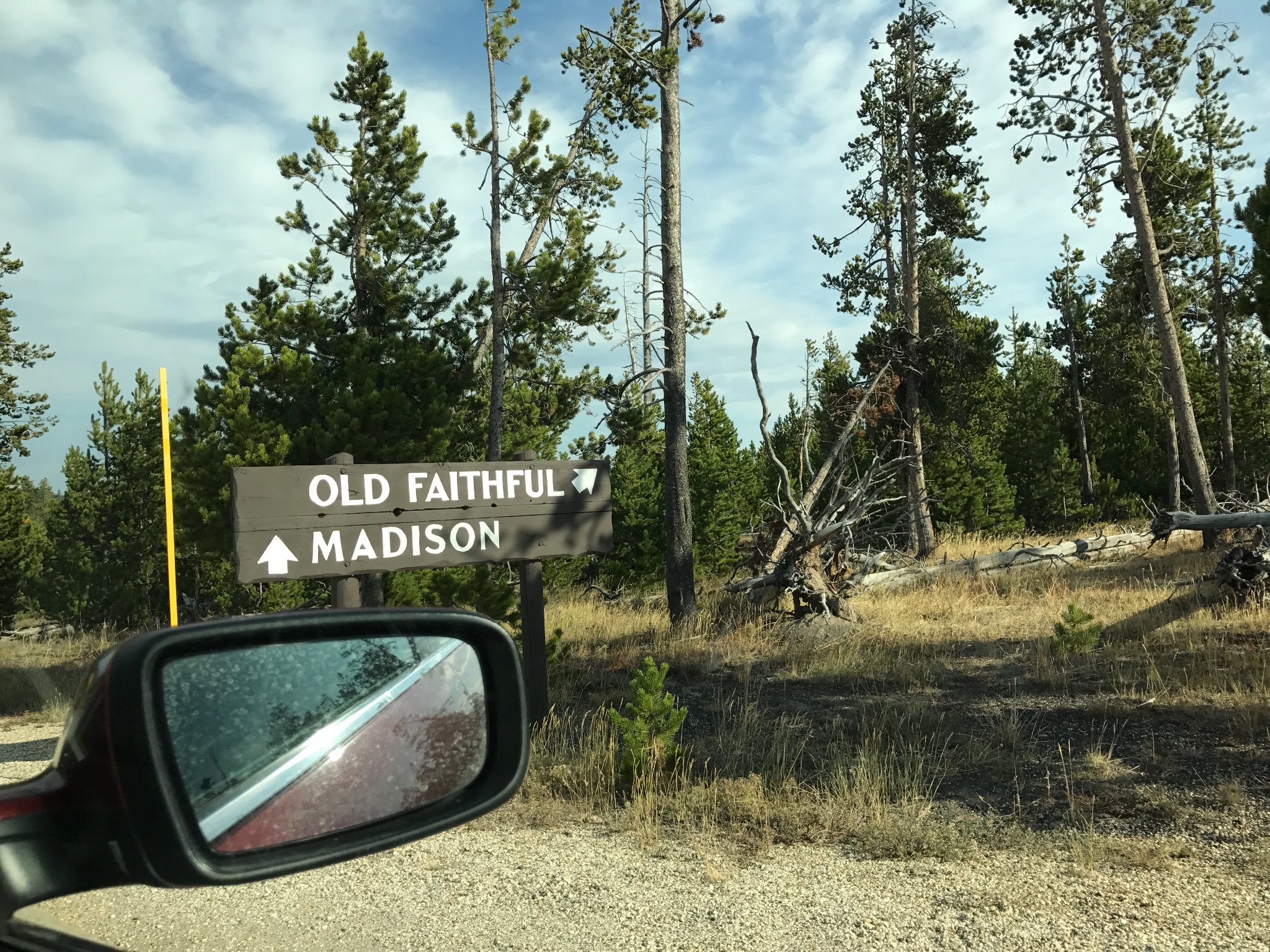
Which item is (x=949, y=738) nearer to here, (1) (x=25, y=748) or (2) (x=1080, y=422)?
(1) (x=25, y=748)

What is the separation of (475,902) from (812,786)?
7.25 ft

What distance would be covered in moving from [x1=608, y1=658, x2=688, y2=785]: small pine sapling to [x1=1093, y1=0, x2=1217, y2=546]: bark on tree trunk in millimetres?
14364

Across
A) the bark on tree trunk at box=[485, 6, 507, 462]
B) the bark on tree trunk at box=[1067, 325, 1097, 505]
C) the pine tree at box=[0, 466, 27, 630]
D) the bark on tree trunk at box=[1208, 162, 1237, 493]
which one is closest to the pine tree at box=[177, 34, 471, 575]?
the bark on tree trunk at box=[485, 6, 507, 462]

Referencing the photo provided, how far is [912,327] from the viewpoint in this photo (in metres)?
21.9

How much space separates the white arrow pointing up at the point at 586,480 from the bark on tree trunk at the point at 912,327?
14.2m

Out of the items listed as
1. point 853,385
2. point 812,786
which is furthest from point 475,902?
point 853,385

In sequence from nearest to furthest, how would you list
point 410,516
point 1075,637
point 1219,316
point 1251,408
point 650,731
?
1. point 650,731
2. point 410,516
3. point 1075,637
4. point 1219,316
5. point 1251,408

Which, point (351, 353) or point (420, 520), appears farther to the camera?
point (351, 353)

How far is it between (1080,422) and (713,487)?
1860cm

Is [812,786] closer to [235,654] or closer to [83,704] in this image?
[235,654]

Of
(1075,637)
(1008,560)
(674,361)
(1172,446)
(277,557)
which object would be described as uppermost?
(674,361)

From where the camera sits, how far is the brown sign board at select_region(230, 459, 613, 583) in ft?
20.6

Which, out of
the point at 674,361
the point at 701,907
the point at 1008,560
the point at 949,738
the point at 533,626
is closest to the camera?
the point at 701,907

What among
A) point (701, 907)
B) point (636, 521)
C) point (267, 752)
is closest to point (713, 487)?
point (636, 521)
